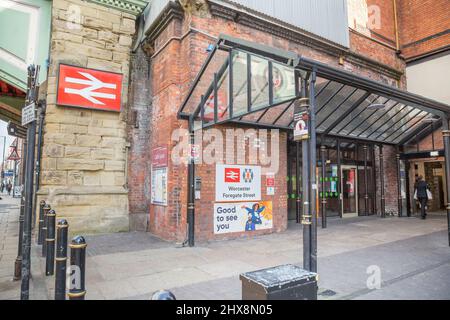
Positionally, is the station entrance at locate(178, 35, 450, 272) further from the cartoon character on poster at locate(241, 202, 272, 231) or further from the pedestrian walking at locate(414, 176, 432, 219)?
the pedestrian walking at locate(414, 176, 432, 219)

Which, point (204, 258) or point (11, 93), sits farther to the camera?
point (11, 93)

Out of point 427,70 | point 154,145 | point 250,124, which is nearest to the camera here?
point 250,124

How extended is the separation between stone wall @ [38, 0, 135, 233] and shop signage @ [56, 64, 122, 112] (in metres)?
0.19

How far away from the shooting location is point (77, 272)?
10.4 ft

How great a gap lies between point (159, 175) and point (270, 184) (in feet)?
11.5

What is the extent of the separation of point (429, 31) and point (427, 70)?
1911 millimetres

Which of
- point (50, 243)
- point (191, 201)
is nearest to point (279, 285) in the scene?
point (50, 243)

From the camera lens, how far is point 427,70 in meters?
15.0

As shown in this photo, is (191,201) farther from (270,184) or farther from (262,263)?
(270,184)

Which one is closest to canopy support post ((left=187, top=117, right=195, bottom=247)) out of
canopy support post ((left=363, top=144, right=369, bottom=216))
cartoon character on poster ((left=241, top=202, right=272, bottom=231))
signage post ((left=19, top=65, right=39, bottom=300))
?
cartoon character on poster ((left=241, top=202, right=272, bottom=231))

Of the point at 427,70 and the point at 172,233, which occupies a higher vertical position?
the point at 427,70
